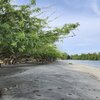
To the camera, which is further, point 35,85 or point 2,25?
point 35,85

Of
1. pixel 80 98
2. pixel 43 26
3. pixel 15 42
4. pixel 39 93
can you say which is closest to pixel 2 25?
pixel 15 42

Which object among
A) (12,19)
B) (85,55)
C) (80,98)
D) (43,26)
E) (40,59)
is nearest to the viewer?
(80,98)

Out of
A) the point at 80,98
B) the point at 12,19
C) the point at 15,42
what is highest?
the point at 12,19

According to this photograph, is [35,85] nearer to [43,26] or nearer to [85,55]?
[43,26]

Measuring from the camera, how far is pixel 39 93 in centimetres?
1411

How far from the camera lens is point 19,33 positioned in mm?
14688

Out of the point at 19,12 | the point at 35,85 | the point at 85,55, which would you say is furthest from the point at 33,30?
the point at 85,55

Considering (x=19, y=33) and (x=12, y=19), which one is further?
(x=12, y=19)

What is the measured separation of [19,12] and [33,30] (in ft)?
4.68

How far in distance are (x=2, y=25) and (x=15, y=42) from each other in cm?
89

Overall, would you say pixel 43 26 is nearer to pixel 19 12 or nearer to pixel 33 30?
pixel 33 30

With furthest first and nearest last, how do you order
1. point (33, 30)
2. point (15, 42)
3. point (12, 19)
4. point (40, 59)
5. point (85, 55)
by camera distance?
point (85, 55) < point (40, 59) < point (33, 30) < point (12, 19) < point (15, 42)

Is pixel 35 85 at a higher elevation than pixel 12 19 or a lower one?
lower

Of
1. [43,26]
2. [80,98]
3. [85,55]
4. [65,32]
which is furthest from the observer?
[85,55]
